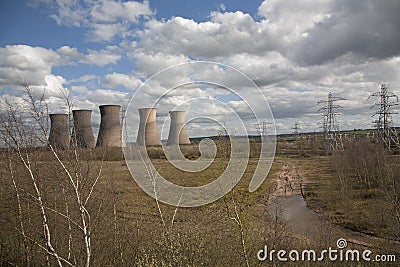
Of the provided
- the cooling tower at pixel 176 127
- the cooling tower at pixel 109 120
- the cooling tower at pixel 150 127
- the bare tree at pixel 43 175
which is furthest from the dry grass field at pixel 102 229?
the cooling tower at pixel 109 120

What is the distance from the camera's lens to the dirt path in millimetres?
7058

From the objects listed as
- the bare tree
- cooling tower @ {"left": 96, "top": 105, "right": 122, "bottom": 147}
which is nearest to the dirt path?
the bare tree

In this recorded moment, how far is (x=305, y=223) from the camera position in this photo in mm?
10125

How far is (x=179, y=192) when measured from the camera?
8.41 m

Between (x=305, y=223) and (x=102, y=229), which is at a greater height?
(x=102, y=229)

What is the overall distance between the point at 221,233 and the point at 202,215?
2003 millimetres

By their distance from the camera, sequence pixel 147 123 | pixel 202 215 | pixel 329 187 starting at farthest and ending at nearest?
pixel 147 123 → pixel 329 187 → pixel 202 215

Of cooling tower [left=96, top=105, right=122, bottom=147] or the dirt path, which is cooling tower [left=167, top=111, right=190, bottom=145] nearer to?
cooling tower [left=96, top=105, right=122, bottom=147]

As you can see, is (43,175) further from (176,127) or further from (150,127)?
(150,127)

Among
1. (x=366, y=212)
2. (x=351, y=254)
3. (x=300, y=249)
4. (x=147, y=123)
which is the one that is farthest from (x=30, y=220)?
(x=147, y=123)

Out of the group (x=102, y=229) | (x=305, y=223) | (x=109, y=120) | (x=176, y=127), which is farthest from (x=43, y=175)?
(x=109, y=120)

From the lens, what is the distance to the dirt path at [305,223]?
706 cm

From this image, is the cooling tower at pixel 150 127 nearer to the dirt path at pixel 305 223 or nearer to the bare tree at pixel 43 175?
the dirt path at pixel 305 223

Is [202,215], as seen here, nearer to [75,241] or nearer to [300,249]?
[300,249]
